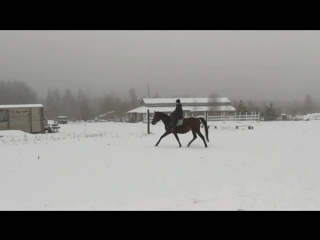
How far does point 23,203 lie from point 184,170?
13.5 feet

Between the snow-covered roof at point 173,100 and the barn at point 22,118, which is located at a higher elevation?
the snow-covered roof at point 173,100

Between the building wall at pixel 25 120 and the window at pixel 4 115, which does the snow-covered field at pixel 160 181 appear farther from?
the window at pixel 4 115

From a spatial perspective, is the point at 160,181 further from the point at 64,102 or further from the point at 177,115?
the point at 64,102

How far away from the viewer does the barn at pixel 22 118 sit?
73.9 feet

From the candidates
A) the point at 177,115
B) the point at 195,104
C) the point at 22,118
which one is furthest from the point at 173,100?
the point at 177,115

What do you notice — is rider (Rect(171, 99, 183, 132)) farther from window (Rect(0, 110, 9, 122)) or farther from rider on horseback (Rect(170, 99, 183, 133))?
window (Rect(0, 110, 9, 122))

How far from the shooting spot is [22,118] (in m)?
22.8

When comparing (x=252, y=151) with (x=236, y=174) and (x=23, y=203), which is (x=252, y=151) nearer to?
(x=236, y=174)

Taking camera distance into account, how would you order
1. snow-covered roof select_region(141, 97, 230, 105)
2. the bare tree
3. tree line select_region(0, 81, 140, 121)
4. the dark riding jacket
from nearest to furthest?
the dark riding jacket < the bare tree < snow-covered roof select_region(141, 97, 230, 105) < tree line select_region(0, 81, 140, 121)

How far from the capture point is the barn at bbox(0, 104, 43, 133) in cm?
2252

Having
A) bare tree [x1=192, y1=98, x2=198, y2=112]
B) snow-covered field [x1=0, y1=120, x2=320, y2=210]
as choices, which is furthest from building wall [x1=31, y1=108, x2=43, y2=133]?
bare tree [x1=192, y1=98, x2=198, y2=112]

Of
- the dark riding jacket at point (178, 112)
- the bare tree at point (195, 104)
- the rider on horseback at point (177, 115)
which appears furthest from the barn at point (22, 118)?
the bare tree at point (195, 104)

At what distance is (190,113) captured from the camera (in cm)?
5641
